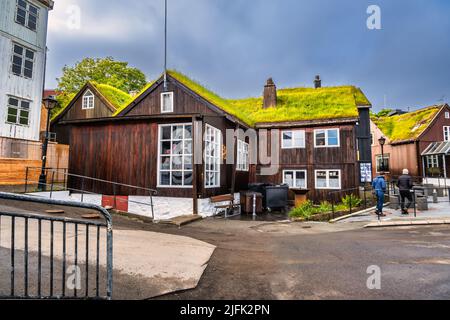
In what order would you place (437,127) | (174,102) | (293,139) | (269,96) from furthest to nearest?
(437,127)
(269,96)
(293,139)
(174,102)

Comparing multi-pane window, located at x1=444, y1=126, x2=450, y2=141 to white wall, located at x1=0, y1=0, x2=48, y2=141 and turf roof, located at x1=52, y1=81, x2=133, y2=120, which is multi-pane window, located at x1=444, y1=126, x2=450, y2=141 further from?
white wall, located at x1=0, y1=0, x2=48, y2=141

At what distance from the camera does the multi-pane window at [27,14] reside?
1911 cm

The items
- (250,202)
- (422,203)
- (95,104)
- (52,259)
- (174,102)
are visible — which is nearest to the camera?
(52,259)

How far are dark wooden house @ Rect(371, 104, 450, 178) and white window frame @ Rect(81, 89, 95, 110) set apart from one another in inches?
1146

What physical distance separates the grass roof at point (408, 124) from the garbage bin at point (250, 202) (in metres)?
22.2

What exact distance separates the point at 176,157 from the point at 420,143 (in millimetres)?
26757

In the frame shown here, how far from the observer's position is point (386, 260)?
564cm

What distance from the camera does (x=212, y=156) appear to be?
43.8ft

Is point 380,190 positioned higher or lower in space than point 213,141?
lower

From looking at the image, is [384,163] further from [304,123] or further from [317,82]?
[304,123]

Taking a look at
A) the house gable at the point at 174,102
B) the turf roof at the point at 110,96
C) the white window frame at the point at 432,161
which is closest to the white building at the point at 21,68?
the turf roof at the point at 110,96

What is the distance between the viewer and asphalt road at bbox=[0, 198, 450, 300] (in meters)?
3.98

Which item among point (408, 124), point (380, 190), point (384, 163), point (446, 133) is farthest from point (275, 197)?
point (408, 124)

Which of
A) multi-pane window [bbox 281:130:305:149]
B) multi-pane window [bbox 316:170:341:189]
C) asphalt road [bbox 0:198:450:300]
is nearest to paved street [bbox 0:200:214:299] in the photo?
asphalt road [bbox 0:198:450:300]
